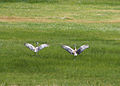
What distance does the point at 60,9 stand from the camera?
48.9 meters

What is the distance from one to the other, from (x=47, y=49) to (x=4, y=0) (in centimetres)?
4182

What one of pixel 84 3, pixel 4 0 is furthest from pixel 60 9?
pixel 4 0

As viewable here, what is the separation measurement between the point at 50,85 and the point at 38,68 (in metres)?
2.74

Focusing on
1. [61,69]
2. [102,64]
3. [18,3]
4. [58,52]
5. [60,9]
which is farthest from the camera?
[18,3]

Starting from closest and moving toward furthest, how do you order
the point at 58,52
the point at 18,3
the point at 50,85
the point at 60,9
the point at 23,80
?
the point at 50,85 < the point at 23,80 < the point at 58,52 < the point at 60,9 < the point at 18,3

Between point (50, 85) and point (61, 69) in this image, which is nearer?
point (50, 85)

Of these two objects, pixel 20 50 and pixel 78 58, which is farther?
pixel 20 50

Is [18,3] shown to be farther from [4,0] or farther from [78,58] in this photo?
[78,58]

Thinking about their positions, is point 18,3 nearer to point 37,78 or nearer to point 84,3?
point 84,3

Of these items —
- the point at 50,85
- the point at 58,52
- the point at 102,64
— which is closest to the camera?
the point at 50,85

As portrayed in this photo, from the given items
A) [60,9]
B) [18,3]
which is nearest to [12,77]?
[60,9]

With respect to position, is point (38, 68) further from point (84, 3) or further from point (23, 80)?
point (84, 3)

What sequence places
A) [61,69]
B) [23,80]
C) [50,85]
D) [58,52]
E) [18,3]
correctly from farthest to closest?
[18,3] < [58,52] < [61,69] < [23,80] < [50,85]

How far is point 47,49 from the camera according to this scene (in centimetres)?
1723
